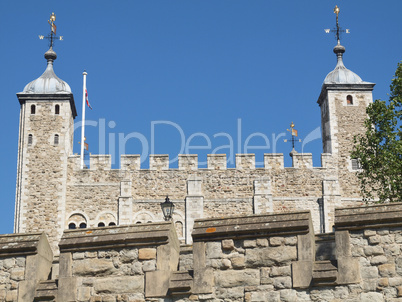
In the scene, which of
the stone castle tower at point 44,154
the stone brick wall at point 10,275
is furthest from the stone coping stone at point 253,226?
the stone castle tower at point 44,154

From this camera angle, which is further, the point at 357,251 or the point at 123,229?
the point at 123,229

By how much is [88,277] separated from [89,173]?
1131 inches

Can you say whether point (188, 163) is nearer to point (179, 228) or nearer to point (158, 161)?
point (158, 161)

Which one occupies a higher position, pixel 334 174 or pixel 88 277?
pixel 334 174

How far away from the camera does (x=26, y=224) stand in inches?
1476

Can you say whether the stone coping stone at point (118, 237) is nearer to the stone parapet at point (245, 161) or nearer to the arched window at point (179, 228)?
the arched window at point (179, 228)

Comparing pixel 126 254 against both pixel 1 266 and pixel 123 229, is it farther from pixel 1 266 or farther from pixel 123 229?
pixel 1 266

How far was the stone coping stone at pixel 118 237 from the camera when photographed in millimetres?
10055

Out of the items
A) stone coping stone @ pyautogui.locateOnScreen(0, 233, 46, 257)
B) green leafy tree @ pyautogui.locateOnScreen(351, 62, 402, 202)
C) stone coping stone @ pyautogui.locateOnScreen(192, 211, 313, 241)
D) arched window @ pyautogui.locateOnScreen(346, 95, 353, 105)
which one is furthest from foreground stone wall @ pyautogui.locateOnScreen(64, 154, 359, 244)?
stone coping stone @ pyautogui.locateOnScreen(192, 211, 313, 241)

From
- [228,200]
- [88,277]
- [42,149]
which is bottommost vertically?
[88,277]

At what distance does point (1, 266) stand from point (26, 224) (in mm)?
27585

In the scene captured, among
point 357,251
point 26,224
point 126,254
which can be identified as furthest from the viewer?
point 26,224

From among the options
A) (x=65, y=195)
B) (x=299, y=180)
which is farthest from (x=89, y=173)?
(x=299, y=180)

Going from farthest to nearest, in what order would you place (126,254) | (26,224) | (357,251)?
(26,224) < (126,254) < (357,251)
